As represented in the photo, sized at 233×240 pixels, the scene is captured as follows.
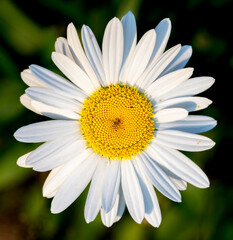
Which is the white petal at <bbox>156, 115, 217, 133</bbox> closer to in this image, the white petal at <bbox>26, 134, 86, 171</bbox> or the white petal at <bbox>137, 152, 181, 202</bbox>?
the white petal at <bbox>137, 152, 181, 202</bbox>

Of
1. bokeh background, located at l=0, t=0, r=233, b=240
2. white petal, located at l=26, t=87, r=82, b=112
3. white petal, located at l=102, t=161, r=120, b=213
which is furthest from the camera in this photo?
bokeh background, located at l=0, t=0, r=233, b=240

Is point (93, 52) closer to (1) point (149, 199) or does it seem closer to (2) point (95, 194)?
(2) point (95, 194)

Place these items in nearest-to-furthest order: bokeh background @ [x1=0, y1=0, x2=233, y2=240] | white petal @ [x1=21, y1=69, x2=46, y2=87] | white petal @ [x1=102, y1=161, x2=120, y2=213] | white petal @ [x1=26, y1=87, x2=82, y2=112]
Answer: white petal @ [x1=26, y1=87, x2=82, y2=112], white petal @ [x1=102, y1=161, x2=120, y2=213], white petal @ [x1=21, y1=69, x2=46, y2=87], bokeh background @ [x1=0, y1=0, x2=233, y2=240]

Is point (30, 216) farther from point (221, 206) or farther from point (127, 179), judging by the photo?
point (221, 206)

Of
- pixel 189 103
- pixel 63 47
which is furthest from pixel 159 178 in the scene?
pixel 63 47

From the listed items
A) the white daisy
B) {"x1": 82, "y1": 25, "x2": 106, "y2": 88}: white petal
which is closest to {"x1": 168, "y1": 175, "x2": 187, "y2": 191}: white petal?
the white daisy

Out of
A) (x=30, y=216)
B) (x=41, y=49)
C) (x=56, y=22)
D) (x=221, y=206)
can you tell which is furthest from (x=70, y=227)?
(x=56, y=22)

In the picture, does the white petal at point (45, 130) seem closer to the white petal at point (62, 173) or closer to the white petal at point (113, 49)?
the white petal at point (62, 173)
